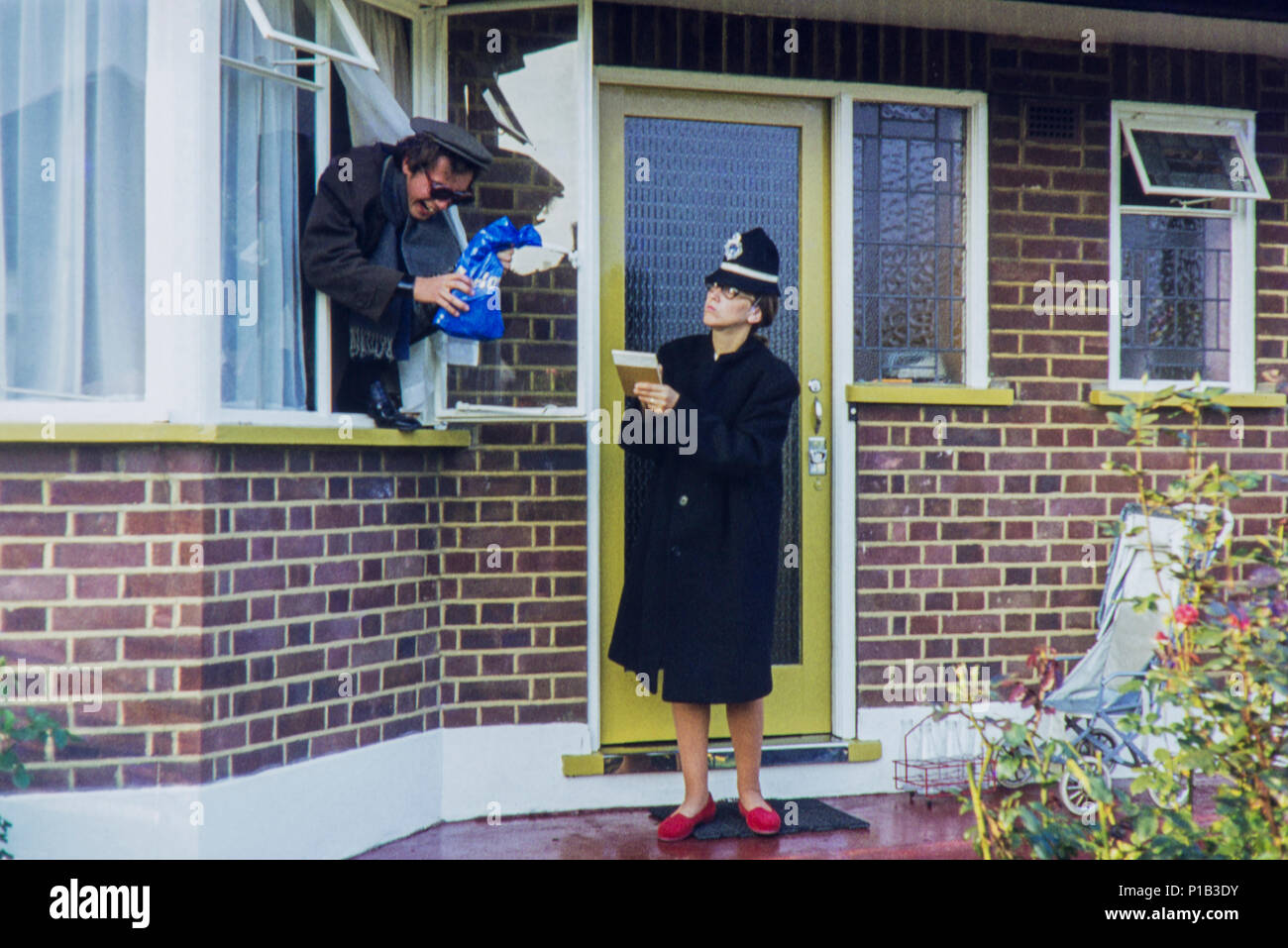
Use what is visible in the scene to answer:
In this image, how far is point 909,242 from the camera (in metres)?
5.56

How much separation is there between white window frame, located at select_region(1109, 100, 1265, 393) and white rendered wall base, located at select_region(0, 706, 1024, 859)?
1973mm

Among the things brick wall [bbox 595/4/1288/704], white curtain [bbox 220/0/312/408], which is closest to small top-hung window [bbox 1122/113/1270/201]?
brick wall [bbox 595/4/1288/704]

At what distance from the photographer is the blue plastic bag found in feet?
15.1

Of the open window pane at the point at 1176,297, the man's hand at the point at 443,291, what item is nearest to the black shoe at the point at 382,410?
the man's hand at the point at 443,291

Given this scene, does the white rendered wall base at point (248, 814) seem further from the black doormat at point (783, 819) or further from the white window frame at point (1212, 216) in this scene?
the white window frame at point (1212, 216)

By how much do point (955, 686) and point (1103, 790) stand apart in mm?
2572

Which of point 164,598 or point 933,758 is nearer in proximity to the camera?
point 164,598

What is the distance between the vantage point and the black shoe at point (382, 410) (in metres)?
4.70

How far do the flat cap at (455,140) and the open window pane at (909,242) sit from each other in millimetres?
1731

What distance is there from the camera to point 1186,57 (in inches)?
228

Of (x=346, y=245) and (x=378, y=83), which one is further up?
(x=378, y=83)

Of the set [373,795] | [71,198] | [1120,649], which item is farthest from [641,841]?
[71,198]

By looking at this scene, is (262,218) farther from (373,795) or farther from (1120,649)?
(1120,649)

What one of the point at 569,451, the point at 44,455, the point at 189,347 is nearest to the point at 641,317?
the point at 569,451
